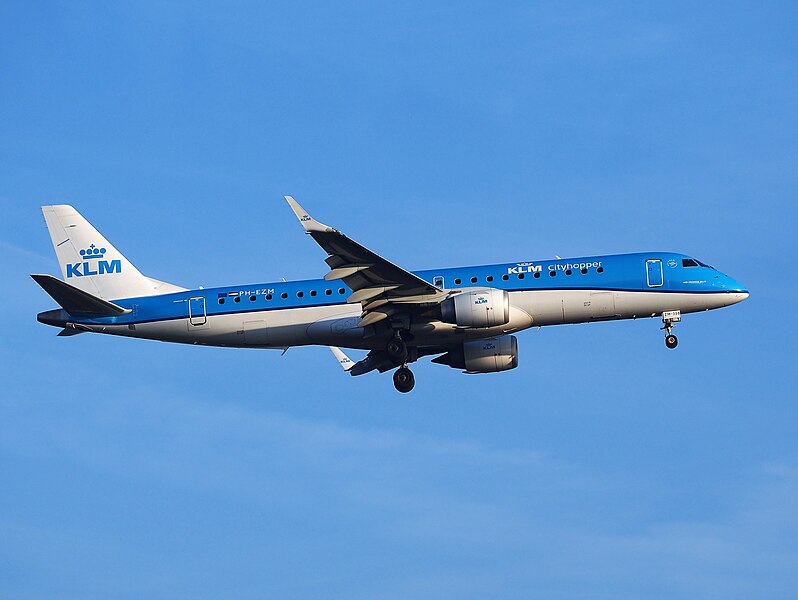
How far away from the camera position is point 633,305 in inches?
2158

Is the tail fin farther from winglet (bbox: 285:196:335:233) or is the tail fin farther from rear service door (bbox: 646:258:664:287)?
rear service door (bbox: 646:258:664:287)

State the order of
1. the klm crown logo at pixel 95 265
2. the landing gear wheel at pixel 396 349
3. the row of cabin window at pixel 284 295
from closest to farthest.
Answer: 1. the landing gear wheel at pixel 396 349
2. the row of cabin window at pixel 284 295
3. the klm crown logo at pixel 95 265

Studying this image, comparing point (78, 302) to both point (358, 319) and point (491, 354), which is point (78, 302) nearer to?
point (358, 319)

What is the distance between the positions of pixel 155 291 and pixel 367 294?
10.4 m

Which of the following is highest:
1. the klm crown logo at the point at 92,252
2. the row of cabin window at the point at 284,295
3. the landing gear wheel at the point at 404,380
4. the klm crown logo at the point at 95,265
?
the klm crown logo at the point at 92,252

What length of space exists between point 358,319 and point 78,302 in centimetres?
1168

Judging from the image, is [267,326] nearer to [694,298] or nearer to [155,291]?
[155,291]

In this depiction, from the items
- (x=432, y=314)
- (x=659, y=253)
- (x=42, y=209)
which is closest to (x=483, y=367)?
(x=432, y=314)

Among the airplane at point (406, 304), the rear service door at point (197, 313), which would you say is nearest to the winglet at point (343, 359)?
the airplane at point (406, 304)

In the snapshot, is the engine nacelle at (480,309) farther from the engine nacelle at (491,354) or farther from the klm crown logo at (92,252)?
the klm crown logo at (92,252)

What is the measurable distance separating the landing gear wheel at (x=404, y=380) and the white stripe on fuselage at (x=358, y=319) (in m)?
1.38

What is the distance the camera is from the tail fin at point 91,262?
58.7m

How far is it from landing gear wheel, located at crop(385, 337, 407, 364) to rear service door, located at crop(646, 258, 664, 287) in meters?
10.4

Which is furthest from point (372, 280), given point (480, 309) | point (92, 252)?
point (92, 252)
